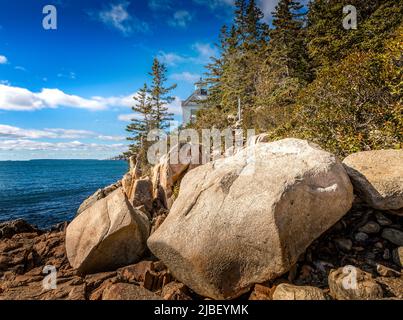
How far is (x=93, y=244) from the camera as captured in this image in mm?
5543

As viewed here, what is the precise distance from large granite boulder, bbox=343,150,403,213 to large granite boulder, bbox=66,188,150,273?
17.2 feet

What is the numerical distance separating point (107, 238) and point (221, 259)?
9.84 feet

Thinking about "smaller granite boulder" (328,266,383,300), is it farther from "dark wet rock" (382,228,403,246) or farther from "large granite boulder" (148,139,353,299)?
"dark wet rock" (382,228,403,246)

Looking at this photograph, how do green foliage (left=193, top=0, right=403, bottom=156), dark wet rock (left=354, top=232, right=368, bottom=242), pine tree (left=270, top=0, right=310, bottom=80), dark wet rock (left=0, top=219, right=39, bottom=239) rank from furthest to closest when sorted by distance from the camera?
pine tree (left=270, top=0, right=310, bottom=80) < dark wet rock (left=0, top=219, right=39, bottom=239) < green foliage (left=193, top=0, right=403, bottom=156) < dark wet rock (left=354, top=232, right=368, bottom=242)

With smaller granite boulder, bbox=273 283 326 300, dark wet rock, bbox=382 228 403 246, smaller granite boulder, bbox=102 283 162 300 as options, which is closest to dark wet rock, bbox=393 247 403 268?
dark wet rock, bbox=382 228 403 246

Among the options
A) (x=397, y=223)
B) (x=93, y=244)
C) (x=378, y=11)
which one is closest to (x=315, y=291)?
(x=397, y=223)

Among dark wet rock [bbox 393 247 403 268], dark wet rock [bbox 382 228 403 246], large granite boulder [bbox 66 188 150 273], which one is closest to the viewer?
dark wet rock [bbox 393 247 403 268]

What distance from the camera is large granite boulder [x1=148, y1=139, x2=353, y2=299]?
390cm

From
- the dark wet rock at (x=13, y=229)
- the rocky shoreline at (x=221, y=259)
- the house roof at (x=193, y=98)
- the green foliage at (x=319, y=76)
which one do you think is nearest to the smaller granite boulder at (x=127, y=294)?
the rocky shoreline at (x=221, y=259)

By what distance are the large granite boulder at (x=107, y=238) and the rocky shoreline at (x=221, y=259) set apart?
0.9 inches

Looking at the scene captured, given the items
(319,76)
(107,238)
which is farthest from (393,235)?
(319,76)

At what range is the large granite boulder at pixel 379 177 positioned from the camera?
4.54 m

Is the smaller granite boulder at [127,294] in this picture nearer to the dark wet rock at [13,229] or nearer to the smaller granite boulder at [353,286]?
the smaller granite boulder at [353,286]

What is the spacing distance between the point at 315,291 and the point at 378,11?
19.5m
